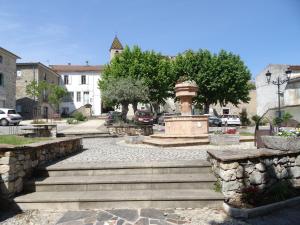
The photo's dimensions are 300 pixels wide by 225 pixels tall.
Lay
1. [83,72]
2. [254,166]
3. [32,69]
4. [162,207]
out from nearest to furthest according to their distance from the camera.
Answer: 1. [162,207]
2. [254,166]
3. [32,69]
4. [83,72]

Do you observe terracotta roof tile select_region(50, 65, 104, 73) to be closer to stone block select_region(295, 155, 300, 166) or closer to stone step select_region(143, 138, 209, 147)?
stone step select_region(143, 138, 209, 147)

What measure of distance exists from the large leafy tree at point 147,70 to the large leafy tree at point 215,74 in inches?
82.9

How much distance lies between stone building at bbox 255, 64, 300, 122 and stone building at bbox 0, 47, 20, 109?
33.5m

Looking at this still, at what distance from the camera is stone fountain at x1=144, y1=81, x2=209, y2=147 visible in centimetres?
1095

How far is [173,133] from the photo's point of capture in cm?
1193

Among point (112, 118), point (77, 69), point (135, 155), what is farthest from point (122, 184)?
point (77, 69)

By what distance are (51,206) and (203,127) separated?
850cm

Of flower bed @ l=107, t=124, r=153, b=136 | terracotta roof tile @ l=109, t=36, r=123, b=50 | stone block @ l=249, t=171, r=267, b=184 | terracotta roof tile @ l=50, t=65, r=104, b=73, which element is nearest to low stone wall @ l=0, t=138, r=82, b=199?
stone block @ l=249, t=171, r=267, b=184

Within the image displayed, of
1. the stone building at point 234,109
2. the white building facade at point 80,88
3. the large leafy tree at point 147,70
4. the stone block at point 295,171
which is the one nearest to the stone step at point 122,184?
the stone block at point 295,171

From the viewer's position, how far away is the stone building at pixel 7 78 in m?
33.1

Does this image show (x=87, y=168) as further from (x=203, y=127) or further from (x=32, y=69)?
(x=32, y=69)

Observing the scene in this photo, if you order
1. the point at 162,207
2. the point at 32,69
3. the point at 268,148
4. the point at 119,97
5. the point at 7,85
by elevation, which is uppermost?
the point at 32,69

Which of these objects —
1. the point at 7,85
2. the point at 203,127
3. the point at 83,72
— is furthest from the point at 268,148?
the point at 83,72

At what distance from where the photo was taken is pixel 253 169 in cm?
504
